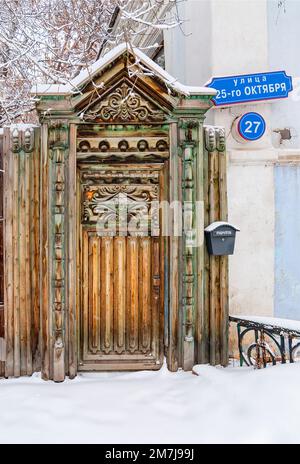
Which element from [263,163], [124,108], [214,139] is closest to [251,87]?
[263,163]

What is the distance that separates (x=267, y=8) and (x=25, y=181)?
4785mm

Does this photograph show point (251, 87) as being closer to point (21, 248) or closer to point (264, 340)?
point (264, 340)

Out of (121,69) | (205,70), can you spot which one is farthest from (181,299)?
(205,70)

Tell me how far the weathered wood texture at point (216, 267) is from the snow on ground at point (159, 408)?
0.38 m

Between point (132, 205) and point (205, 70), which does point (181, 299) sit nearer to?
point (132, 205)

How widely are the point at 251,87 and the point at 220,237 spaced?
2.86 metres

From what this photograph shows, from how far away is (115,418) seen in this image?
14.7ft

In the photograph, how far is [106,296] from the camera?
6000mm

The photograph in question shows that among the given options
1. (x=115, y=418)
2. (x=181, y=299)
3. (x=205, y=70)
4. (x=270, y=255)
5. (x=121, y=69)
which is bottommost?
(x=115, y=418)

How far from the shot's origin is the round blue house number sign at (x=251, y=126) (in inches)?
292

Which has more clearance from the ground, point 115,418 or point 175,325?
point 175,325

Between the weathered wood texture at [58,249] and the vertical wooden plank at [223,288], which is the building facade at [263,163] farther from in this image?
the weathered wood texture at [58,249]
